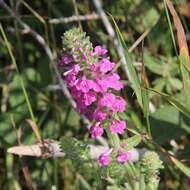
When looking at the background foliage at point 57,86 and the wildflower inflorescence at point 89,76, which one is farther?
the background foliage at point 57,86

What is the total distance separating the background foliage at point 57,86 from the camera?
63.2 inches

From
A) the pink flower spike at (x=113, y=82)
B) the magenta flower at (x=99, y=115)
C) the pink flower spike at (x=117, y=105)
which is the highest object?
the pink flower spike at (x=113, y=82)

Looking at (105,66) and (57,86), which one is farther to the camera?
(57,86)

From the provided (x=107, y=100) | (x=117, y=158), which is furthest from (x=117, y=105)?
(x=117, y=158)

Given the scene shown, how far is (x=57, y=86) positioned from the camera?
5.73 ft

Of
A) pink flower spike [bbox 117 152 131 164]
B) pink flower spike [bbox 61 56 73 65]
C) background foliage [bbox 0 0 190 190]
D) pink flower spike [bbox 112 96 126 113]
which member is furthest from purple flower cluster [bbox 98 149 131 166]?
background foliage [bbox 0 0 190 190]

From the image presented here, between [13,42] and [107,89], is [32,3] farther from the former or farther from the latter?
[107,89]

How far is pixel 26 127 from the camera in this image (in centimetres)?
173

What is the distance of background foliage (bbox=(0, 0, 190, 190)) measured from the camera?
1.61 meters

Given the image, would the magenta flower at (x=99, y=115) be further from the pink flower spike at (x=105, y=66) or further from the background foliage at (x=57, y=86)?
the background foliage at (x=57, y=86)

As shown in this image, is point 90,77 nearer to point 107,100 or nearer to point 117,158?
point 107,100

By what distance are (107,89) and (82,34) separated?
125 millimetres

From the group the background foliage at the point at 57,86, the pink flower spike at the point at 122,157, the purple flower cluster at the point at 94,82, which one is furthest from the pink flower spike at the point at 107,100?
the background foliage at the point at 57,86

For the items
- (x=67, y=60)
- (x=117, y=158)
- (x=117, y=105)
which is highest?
(x=67, y=60)
